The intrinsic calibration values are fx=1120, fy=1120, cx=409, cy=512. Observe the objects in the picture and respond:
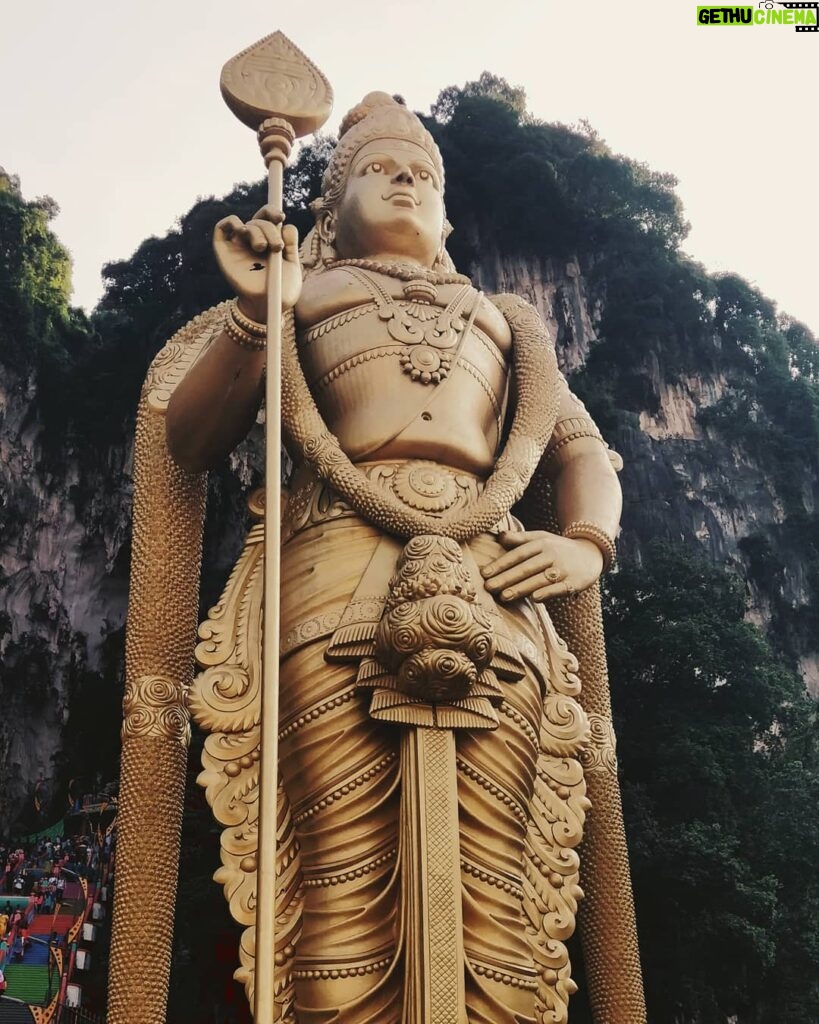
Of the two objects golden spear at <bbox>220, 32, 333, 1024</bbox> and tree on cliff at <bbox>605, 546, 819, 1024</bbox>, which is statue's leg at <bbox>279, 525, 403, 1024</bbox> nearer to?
golden spear at <bbox>220, 32, 333, 1024</bbox>

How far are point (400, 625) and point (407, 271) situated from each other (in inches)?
61.0

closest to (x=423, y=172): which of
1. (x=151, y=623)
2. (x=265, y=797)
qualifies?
(x=151, y=623)

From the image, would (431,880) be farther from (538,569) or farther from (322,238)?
(322,238)

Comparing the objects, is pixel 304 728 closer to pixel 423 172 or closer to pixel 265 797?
pixel 265 797

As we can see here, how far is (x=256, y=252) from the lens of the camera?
3.12 m

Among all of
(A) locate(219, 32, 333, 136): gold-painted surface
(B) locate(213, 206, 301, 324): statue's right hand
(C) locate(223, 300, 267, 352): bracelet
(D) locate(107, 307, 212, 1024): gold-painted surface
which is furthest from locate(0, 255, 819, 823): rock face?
(B) locate(213, 206, 301, 324): statue's right hand

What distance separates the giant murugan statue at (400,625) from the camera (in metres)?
2.92

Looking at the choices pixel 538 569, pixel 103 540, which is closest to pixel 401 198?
pixel 538 569

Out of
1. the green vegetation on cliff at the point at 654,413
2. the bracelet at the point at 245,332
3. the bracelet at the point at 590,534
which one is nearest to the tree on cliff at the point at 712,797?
the green vegetation on cliff at the point at 654,413

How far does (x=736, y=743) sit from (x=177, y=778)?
1026 centimetres

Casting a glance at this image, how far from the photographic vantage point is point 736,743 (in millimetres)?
12602

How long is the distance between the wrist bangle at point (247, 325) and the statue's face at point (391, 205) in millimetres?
1041

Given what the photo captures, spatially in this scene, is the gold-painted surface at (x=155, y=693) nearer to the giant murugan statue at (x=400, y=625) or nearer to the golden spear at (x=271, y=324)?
the giant murugan statue at (x=400, y=625)

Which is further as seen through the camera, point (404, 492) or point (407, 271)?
point (407, 271)
